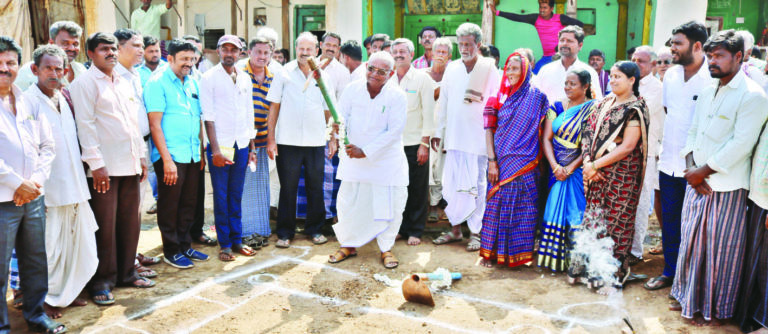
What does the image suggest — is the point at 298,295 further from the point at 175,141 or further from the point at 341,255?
the point at 175,141

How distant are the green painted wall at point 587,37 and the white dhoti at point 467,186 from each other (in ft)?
19.4

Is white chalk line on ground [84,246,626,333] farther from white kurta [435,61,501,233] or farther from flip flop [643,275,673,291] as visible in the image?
white kurta [435,61,501,233]

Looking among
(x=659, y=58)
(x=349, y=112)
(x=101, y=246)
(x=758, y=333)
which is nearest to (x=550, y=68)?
(x=659, y=58)

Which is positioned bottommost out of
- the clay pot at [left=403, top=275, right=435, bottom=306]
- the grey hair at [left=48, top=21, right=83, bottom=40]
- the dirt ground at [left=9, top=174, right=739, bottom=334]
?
the dirt ground at [left=9, top=174, right=739, bottom=334]

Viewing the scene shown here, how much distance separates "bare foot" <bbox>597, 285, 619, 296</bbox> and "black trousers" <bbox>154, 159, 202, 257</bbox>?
11.6 ft

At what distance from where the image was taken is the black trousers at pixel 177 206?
472 cm

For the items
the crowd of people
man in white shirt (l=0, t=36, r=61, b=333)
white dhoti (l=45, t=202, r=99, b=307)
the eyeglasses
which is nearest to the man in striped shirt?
the crowd of people

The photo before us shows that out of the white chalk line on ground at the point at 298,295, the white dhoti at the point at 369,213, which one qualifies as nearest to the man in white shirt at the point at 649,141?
the white chalk line on ground at the point at 298,295

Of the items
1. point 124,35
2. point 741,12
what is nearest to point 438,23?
point 741,12

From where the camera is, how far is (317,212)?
5711 mm

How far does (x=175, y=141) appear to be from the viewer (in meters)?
4.61

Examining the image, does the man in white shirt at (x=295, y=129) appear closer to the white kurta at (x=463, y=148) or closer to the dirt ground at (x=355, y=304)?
the dirt ground at (x=355, y=304)

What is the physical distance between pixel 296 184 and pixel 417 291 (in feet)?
6.66

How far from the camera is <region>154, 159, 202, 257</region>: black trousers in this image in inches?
186
